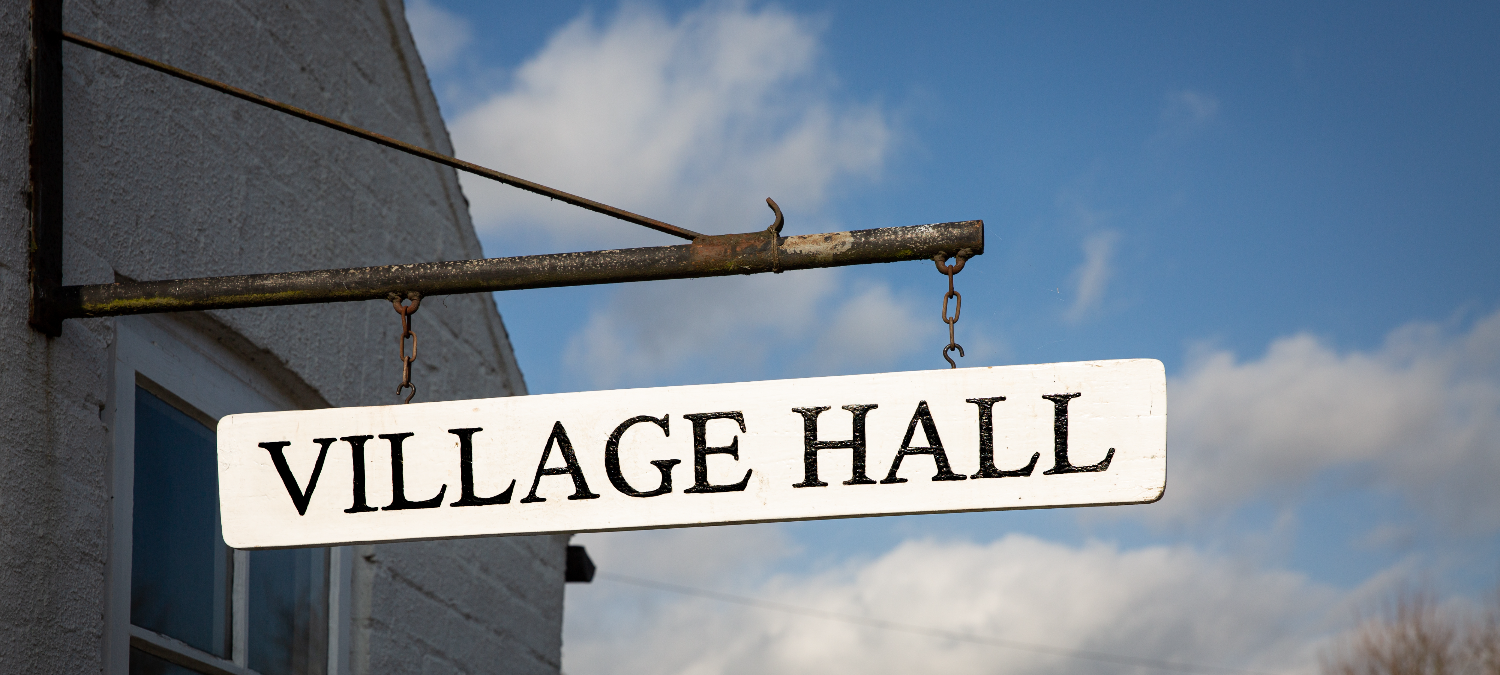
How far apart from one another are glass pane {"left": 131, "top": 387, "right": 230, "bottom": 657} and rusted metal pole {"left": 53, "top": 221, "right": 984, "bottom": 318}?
2.52ft

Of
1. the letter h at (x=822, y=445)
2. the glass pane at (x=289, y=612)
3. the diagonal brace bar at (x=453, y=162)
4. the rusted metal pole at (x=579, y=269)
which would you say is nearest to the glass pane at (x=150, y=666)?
the glass pane at (x=289, y=612)

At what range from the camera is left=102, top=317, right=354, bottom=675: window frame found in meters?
2.95

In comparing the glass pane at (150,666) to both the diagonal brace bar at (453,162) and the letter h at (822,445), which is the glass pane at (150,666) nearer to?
the diagonal brace bar at (453,162)

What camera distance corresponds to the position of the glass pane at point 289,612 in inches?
143

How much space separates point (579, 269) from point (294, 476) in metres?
0.62

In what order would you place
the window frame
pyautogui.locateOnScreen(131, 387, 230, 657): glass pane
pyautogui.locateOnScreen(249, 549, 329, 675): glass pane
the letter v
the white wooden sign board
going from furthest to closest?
pyautogui.locateOnScreen(249, 549, 329, 675): glass pane < pyautogui.locateOnScreen(131, 387, 230, 657): glass pane < the window frame < the letter v < the white wooden sign board

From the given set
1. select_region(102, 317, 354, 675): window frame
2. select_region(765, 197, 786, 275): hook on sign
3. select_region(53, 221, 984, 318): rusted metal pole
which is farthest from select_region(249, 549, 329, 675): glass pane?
select_region(765, 197, 786, 275): hook on sign

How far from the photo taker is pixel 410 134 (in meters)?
4.85

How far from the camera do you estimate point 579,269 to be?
8.09 ft

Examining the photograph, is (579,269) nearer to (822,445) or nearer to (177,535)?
(822,445)

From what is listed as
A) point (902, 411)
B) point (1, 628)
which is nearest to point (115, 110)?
point (1, 628)

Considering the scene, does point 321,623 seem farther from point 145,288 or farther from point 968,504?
point 968,504

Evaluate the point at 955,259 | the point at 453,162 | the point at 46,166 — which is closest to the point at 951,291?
the point at 955,259

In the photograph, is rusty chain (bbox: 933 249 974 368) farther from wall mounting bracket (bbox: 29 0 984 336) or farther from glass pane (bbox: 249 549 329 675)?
glass pane (bbox: 249 549 329 675)
